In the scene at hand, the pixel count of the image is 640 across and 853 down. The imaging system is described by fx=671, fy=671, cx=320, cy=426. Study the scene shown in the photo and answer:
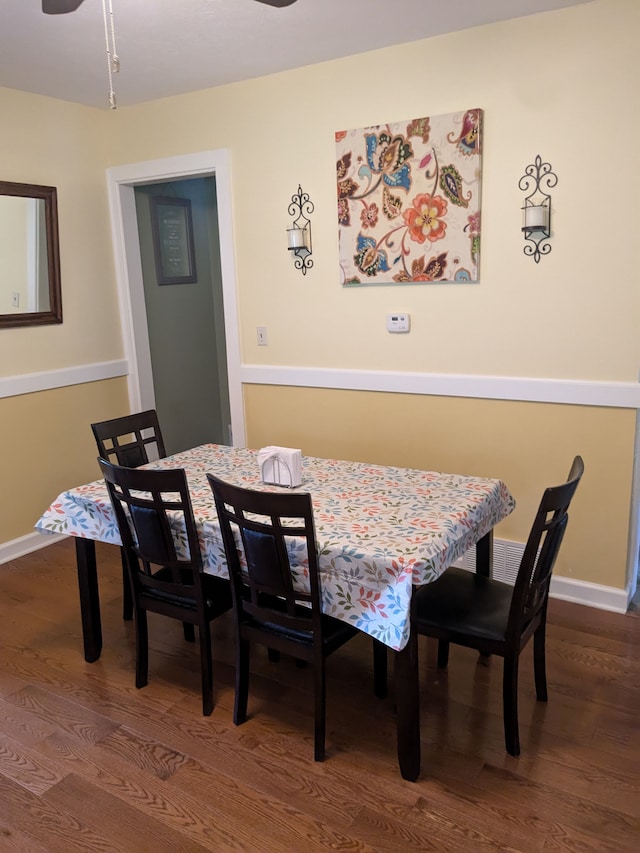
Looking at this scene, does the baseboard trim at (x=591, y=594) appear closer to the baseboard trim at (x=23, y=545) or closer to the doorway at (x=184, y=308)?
the baseboard trim at (x=23, y=545)

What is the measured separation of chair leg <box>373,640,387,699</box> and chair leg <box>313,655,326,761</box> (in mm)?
349

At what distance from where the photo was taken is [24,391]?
3.68 m

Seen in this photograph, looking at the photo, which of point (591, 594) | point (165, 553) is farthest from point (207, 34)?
point (591, 594)

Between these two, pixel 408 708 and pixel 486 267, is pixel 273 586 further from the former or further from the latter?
pixel 486 267

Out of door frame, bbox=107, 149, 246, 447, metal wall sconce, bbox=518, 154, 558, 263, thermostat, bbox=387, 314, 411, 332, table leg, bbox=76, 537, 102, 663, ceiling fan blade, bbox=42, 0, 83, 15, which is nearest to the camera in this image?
ceiling fan blade, bbox=42, 0, 83, 15

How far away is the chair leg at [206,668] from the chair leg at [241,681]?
11 centimetres

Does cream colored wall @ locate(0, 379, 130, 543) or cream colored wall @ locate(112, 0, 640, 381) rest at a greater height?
cream colored wall @ locate(112, 0, 640, 381)

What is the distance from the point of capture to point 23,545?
3750mm

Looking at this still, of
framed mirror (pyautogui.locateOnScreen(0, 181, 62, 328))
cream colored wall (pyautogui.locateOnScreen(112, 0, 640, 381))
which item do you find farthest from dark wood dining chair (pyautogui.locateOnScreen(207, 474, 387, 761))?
framed mirror (pyautogui.locateOnScreen(0, 181, 62, 328))

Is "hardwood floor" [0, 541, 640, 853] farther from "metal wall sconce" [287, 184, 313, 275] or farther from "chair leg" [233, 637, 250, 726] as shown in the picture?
"metal wall sconce" [287, 184, 313, 275]

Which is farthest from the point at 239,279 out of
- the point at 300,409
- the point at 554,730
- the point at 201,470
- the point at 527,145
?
the point at 554,730

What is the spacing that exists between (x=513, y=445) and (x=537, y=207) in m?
1.04

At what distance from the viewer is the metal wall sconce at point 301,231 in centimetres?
341

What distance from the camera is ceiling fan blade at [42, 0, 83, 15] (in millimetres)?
2010
